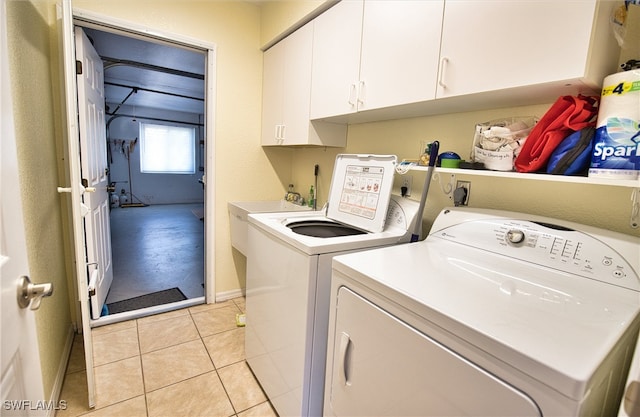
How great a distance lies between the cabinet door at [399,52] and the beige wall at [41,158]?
1.48 metres

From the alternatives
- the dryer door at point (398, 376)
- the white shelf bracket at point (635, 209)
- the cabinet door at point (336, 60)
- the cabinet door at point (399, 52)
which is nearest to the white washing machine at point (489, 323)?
the dryer door at point (398, 376)

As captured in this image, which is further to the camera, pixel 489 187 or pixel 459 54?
pixel 489 187

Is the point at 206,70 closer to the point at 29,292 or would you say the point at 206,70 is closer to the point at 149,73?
the point at 29,292

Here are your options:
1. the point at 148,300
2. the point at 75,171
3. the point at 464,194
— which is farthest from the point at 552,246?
the point at 148,300

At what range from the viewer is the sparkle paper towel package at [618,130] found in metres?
0.80

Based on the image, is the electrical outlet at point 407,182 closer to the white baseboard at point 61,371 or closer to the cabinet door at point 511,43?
the cabinet door at point 511,43

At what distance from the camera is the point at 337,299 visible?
1086 millimetres

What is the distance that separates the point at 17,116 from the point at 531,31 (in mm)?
1908

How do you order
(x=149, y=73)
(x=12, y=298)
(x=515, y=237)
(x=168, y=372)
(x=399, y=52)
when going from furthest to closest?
(x=149, y=73) → (x=168, y=372) → (x=399, y=52) → (x=515, y=237) → (x=12, y=298)

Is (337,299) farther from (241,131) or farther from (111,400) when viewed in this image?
(241,131)

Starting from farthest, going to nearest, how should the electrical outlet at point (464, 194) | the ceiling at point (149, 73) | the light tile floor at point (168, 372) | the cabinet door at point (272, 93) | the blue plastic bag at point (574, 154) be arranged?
the ceiling at point (149, 73)
the cabinet door at point (272, 93)
the light tile floor at point (168, 372)
the electrical outlet at point (464, 194)
the blue plastic bag at point (574, 154)

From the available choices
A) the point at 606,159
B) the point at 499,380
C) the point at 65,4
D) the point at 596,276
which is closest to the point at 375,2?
the point at 606,159

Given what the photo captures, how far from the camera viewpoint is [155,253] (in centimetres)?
390

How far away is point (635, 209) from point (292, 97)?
192cm
